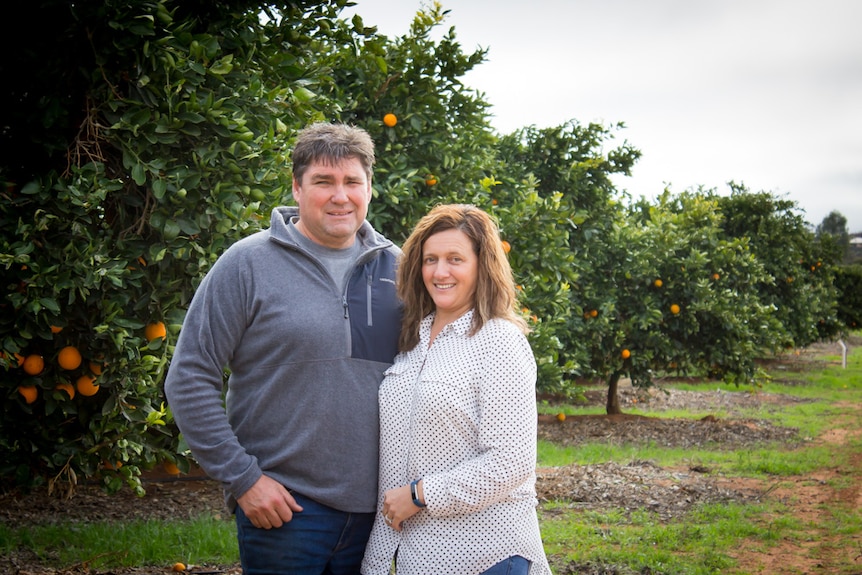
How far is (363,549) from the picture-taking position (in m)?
2.86

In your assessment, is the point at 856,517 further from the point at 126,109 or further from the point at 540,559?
the point at 126,109

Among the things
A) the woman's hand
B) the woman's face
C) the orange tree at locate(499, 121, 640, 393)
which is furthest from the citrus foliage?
the orange tree at locate(499, 121, 640, 393)

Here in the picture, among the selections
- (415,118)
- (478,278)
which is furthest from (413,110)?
(478,278)

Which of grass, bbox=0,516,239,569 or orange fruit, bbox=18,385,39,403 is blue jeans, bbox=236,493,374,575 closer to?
orange fruit, bbox=18,385,39,403

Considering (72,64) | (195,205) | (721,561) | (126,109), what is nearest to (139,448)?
(195,205)

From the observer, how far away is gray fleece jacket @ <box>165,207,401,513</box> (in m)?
2.69

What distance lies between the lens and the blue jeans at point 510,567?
8.71 feet

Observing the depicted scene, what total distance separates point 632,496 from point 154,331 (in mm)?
5389

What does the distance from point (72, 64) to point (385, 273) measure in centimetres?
216

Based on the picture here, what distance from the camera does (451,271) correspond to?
9.13ft

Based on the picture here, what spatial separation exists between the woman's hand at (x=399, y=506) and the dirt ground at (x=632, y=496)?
293 centimetres

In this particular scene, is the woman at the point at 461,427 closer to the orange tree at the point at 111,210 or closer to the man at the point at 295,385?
the man at the point at 295,385

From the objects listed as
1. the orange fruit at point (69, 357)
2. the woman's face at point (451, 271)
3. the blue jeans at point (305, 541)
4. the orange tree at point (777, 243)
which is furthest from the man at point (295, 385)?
the orange tree at point (777, 243)

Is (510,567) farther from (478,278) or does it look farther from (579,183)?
(579,183)
